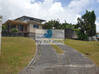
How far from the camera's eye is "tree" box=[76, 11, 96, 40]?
2684 cm

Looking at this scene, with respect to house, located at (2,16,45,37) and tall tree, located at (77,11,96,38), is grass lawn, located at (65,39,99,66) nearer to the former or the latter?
tall tree, located at (77,11,96,38)

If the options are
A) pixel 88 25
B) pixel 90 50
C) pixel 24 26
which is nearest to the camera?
pixel 90 50

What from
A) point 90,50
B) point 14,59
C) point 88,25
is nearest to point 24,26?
point 88,25

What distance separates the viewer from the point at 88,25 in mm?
26891

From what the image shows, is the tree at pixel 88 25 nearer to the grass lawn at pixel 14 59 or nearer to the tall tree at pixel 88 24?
the tall tree at pixel 88 24

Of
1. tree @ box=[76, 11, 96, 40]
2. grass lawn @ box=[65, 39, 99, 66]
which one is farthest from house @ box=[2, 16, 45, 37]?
grass lawn @ box=[65, 39, 99, 66]

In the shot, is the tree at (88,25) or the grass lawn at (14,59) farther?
the tree at (88,25)

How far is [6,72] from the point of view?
19.0 ft

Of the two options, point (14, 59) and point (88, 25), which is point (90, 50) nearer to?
point (14, 59)

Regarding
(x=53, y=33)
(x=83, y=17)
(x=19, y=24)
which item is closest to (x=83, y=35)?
(x=83, y=17)

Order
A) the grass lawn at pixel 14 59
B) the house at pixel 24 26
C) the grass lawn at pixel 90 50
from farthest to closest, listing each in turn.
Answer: the house at pixel 24 26 → the grass lawn at pixel 90 50 → the grass lawn at pixel 14 59

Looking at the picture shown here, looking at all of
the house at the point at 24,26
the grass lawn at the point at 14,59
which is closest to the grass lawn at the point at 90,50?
the grass lawn at the point at 14,59

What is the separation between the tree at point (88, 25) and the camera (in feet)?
88.1

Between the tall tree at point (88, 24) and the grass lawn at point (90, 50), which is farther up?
the tall tree at point (88, 24)
